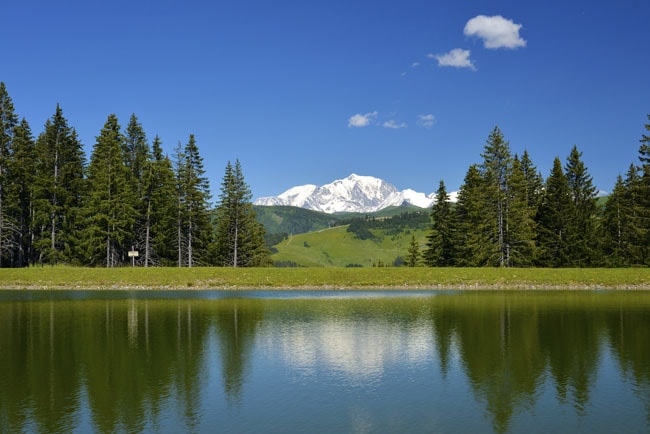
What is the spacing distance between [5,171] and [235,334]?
6745cm

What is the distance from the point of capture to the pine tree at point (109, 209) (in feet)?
259

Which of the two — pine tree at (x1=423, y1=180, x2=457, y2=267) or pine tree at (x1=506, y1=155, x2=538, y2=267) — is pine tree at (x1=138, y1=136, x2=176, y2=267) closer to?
pine tree at (x1=423, y1=180, x2=457, y2=267)

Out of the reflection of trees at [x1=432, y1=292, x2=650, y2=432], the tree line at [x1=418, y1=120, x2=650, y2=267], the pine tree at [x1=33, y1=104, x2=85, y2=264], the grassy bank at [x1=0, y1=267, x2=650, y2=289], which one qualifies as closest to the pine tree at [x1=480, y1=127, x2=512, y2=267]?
the tree line at [x1=418, y1=120, x2=650, y2=267]

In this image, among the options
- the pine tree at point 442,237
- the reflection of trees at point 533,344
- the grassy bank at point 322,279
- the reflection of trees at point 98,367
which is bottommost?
the reflection of trees at point 533,344

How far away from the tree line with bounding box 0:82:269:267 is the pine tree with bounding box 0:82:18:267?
13 centimetres

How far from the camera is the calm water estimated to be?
14.5m

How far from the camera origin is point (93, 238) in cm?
7794

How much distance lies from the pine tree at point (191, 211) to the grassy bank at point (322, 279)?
20476mm

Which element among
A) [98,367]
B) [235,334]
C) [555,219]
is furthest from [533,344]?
[555,219]

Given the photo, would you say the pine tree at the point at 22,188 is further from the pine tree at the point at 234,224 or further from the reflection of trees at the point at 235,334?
the reflection of trees at the point at 235,334

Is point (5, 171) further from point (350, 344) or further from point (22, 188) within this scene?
point (350, 344)

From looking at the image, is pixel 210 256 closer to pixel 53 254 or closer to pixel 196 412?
pixel 53 254

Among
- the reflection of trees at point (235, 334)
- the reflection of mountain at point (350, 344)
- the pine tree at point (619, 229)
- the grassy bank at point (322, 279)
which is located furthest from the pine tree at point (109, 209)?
the pine tree at point (619, 229)

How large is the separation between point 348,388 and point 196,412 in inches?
205
